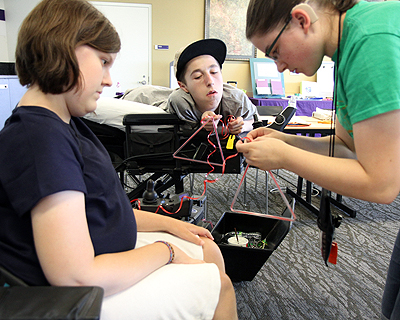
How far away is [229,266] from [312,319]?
0.42 m

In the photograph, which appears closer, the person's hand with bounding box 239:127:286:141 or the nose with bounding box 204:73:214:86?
the person's hand with bounding box 239:127:286:141

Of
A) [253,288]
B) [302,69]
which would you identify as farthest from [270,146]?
[253,288]

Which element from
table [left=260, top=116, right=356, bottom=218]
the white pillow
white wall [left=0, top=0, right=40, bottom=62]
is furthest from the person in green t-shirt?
white wall [left=0, top=0, right=40, bottom=62]

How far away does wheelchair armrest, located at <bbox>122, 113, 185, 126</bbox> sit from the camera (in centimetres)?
174

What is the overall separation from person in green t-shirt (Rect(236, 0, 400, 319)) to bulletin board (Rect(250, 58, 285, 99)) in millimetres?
4309

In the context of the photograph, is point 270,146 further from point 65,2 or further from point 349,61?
point 65,2

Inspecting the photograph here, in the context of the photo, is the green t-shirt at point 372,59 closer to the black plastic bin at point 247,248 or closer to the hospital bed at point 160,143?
the black plastic bin at point 247,248

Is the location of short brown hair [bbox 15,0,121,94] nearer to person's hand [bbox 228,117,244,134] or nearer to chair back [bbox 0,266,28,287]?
chair back [bbox 0,266,28,287]

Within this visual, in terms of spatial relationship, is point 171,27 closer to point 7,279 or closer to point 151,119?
point 151,119

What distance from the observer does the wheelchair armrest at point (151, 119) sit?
5.71ft

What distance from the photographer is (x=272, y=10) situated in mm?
778

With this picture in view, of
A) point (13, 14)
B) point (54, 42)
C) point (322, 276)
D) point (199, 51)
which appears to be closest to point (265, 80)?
point (199, 51)

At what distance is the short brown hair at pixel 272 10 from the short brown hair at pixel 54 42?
1.32 ft

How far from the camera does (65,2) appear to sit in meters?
0.68
